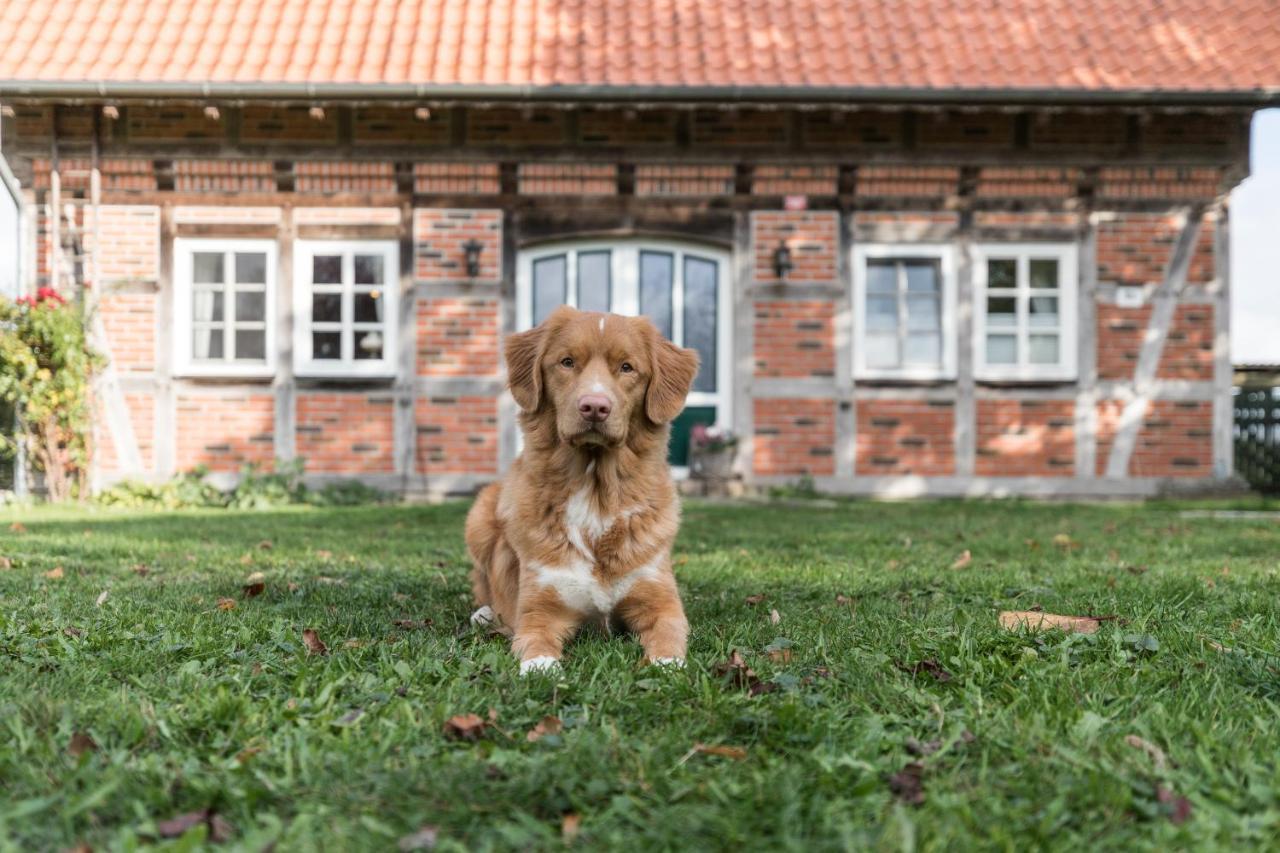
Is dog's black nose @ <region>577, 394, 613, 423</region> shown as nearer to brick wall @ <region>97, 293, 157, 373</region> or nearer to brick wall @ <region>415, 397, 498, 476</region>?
brick wall @ <region>415, 397, 498, 476</region>

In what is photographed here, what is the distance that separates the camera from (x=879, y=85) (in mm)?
9977

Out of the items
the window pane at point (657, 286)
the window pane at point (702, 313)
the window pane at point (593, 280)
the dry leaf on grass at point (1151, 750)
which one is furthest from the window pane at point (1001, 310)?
the dry leaf on grass at point (1151, 750)

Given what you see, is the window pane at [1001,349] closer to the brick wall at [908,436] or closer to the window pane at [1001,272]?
the window pane at [1001,272]

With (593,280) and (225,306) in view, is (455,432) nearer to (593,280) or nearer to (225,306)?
(593,280)

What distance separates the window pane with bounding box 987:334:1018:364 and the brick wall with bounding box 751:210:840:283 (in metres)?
1.97

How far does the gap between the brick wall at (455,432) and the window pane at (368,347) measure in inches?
29.6

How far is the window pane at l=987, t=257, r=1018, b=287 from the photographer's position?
35.4ft

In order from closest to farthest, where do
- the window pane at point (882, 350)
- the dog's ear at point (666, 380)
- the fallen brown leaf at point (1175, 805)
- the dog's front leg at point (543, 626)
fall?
the fallen brown leaf at point (1175, 805)
the dog's front leg at point (543, 626)
the dog's ear at point (666, 380)
the window pane at point (882, 350)

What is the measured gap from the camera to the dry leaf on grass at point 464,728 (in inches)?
80.1

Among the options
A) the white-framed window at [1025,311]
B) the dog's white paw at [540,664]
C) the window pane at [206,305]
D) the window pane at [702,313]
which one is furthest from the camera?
the window pane at [702,313]

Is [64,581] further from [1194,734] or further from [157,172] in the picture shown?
[157,172]

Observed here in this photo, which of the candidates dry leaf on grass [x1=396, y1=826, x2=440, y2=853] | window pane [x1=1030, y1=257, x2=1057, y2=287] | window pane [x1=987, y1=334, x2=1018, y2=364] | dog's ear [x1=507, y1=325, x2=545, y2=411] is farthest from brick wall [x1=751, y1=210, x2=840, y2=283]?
dry leaf on grass [x1=396, y1=826, x2=440, y2=853]

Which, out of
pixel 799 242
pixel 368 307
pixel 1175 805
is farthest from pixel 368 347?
pixel 1175 805

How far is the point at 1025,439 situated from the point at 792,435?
257 cm
